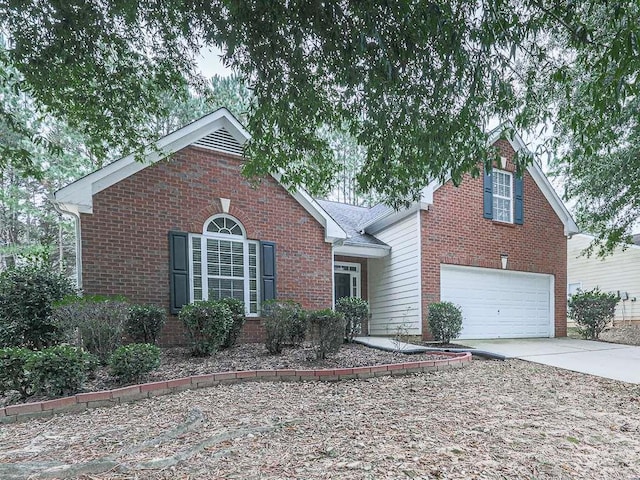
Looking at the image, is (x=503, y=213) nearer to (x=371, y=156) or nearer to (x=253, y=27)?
(x=371, y=156)

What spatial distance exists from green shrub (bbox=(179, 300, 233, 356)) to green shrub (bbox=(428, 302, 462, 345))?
540cm

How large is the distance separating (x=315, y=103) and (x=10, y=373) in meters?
4.42

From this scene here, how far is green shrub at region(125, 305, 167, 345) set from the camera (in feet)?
22.0

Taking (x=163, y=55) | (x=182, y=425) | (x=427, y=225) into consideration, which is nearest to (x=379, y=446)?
(x=182, y=425)

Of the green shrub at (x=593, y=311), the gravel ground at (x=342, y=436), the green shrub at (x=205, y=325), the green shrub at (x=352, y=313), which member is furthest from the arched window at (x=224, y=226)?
the green shrub at (x=593, y=311)

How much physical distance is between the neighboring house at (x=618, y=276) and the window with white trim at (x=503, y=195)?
5659mm

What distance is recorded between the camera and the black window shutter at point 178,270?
7902 mm

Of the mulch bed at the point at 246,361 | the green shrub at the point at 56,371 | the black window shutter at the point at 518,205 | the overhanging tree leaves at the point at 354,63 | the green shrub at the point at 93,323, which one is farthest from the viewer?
the black window shutter at the point at 518,205

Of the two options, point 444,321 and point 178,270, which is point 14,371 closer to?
point 178,270

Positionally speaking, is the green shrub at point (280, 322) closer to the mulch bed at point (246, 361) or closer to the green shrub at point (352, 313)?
the mulch bed at point (246, 361)

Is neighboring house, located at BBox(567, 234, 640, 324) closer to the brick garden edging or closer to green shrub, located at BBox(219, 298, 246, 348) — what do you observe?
the brick garden edging

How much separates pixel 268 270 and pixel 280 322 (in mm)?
2296

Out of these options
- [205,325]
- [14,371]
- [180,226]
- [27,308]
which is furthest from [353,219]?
[14,371]

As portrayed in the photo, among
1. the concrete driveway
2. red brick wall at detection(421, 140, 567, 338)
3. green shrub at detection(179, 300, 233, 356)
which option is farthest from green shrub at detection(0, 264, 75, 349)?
the concrete driveway
